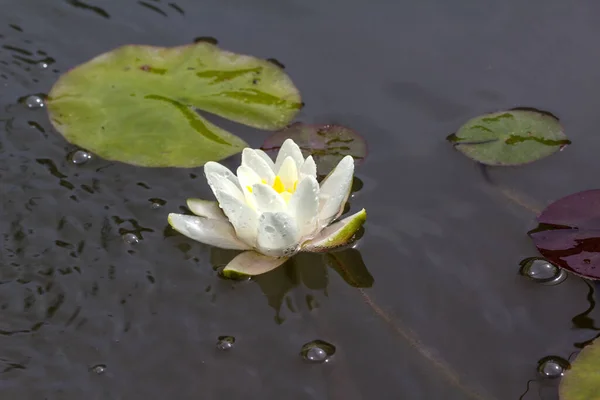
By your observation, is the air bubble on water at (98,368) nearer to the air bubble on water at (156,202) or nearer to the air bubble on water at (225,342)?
the air bubble on water at (225,342)

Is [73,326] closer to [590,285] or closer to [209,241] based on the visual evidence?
[209,241]

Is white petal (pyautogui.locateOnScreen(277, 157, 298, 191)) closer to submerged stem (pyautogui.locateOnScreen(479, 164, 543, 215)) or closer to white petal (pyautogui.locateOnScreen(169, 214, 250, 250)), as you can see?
white petal (pyautogui.locateOnScreen(169, 214, 250, 250))

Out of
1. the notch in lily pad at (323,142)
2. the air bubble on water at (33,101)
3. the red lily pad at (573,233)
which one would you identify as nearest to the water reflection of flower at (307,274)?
the notch in lily pad at (323,142)

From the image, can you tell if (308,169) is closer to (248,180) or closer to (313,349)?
(248,180)

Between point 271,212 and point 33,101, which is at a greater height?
point 271,212

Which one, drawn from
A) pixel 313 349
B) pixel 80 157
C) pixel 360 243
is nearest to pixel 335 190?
pixel 360 243

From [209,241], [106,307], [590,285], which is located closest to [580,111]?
[590,285]
